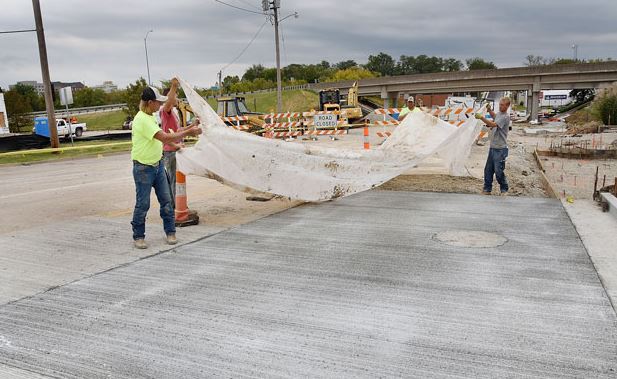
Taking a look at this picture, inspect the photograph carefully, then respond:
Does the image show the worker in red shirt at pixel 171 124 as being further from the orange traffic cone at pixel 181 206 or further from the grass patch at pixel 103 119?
the grass patch at pixel 103 119

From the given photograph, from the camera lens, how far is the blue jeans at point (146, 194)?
6195mm

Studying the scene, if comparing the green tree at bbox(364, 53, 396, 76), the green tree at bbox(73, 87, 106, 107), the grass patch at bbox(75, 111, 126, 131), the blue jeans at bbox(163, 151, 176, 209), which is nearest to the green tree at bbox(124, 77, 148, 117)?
the grass patch at bbox(75, 111, 126, 131)

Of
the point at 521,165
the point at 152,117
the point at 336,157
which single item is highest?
the point at 152,117

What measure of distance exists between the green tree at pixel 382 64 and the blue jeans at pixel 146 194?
16514cm

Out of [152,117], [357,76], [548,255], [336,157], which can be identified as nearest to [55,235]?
[152,117]

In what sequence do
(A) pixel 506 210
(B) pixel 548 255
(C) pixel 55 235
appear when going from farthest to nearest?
(A) pixel 506 210, (C) pixel 55 235, (B) pixel 548 255

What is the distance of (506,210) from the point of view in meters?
8.11

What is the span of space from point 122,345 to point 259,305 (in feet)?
3.93

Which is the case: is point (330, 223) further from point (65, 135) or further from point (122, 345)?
point (65, 135)

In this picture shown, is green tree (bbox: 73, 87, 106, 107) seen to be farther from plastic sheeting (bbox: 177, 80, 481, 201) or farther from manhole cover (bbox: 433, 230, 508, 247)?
manhole cover (bbox: 433, 230, 508, 247)

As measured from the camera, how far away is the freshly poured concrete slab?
11.1 ft

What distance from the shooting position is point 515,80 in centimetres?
6028

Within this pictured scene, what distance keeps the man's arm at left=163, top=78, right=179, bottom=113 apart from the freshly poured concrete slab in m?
2.13

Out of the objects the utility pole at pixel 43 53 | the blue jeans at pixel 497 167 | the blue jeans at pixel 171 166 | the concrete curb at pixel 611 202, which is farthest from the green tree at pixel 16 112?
the concrete curb at pixel 611 202
